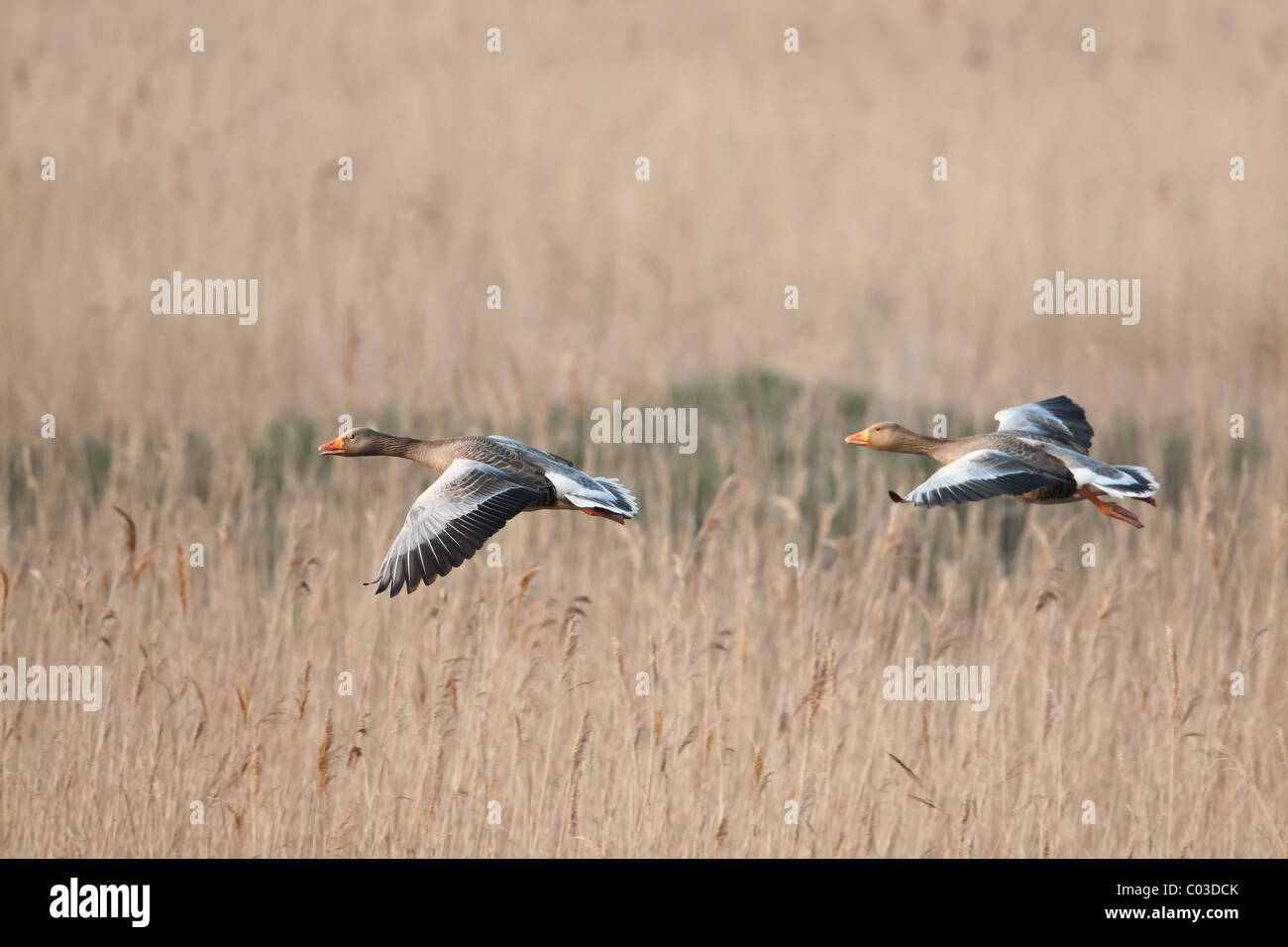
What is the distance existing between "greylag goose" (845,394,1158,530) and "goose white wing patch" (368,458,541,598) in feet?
2.91

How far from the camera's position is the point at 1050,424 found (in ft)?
13.7

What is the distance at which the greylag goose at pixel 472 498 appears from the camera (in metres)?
3.43

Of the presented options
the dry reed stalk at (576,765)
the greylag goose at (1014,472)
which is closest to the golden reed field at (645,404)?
the dry reed stalk at (576,765)

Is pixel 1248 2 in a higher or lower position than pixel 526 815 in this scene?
higher

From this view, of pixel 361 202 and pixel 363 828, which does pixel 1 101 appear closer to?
pixel 361 202

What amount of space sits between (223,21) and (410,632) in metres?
12.7

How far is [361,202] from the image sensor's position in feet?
46.7

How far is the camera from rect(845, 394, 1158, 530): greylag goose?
127 inches

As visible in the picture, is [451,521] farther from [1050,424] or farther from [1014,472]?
[1050,424]

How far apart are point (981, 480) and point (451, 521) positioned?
4.28 ft

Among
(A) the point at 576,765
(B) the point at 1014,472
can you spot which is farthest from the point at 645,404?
(B) the point at 1014,472

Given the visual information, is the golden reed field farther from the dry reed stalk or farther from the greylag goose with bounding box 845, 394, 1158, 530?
the greylag goose with bounding box 845, 394, 1158, 530

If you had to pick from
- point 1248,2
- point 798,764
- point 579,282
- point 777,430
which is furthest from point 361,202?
point 1248,2

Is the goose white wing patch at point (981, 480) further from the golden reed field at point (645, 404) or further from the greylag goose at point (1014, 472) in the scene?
the golden reed field at point (645, 404)
